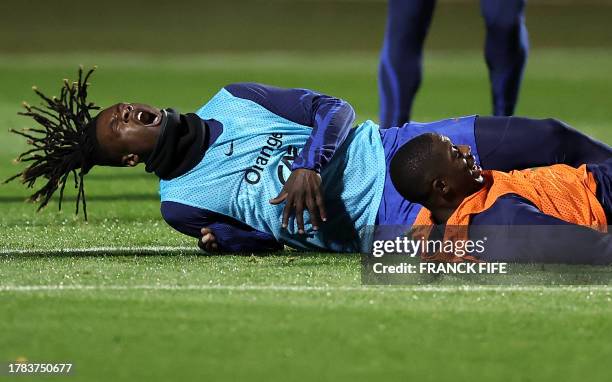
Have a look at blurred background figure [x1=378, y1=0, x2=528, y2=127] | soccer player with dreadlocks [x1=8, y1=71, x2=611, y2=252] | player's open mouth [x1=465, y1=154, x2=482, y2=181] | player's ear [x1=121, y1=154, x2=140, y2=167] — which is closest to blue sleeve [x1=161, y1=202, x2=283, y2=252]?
soccer player with dreadlocks [x1=8, y1=71, x2=611, y2=252]

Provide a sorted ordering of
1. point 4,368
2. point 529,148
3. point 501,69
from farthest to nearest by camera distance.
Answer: point 501,69
point 529,148
point 4,368

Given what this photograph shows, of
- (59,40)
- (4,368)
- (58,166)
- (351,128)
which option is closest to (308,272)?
(351,128)

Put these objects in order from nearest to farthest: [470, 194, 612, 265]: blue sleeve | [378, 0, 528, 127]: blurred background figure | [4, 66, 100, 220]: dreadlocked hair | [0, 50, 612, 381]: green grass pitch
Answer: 1. [0, 50, 612, 381]: green grass pitch
2. [470, 194, 612, 265]: blue sleeve
3. [4, 66, 100, 220]: dreadlocked hair
4. [378, 0, 528, 127]: blurred background figure

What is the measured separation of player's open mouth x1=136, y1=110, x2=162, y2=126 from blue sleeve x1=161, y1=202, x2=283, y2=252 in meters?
0.33

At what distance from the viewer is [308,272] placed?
479 centimetres

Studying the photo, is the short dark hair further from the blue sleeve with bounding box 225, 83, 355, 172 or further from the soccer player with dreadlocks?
the blue sleeve with bounding box 225, 83, 355, 172

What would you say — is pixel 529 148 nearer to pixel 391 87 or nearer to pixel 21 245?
pixel 21 245

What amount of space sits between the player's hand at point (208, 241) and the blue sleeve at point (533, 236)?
3.39 feet

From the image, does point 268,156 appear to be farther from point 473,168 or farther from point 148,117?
point 473,168

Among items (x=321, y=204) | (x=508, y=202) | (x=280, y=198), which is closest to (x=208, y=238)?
(x=280, y=198)

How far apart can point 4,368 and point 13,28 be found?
2133 centimetres

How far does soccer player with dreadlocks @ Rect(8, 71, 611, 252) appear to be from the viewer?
5141 millimetres

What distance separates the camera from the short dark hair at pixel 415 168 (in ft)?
15.9

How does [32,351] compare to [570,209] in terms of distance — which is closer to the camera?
[32,351]
